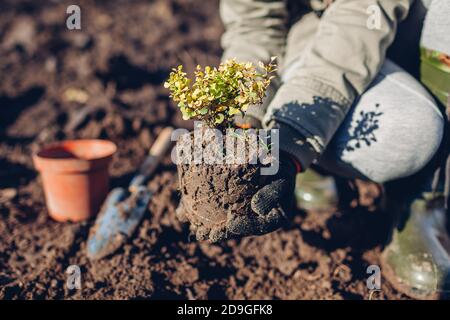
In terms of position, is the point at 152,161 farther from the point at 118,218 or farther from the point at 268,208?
the point at 268,208

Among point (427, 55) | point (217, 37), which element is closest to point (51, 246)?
point (427, 55)

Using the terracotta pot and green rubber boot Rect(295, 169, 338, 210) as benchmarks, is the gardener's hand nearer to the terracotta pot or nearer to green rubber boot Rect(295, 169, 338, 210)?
green rubber boot Rect(295, 169, 338, 210)

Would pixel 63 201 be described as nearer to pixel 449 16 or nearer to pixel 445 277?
pixel 445 277

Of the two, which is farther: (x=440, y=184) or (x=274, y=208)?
(x=440, y=184)

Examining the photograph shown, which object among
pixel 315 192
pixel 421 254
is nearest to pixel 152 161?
pixel 315 192

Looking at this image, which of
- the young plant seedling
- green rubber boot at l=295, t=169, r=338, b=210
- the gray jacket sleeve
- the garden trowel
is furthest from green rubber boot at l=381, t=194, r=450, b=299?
the garden trowel

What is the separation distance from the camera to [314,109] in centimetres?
192

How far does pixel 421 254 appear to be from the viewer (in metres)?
2.15

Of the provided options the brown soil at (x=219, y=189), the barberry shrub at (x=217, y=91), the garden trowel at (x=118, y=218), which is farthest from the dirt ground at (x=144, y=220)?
the barberry shrub at (x=217, y=91)

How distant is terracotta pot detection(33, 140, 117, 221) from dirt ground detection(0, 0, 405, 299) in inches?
3.7

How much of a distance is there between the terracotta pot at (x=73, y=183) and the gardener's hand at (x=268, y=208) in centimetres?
115

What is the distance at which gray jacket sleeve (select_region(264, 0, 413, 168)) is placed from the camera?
74.7 inches

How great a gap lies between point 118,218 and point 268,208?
1.00m
